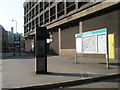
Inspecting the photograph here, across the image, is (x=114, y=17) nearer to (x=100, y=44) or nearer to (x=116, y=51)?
(x=116, y=51)

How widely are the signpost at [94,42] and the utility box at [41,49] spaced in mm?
4296

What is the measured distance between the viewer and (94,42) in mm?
12812

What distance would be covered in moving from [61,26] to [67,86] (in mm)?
23503

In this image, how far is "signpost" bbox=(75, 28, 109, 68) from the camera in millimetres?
11695

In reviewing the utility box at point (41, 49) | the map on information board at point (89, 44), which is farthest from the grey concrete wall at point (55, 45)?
the utility box at point (41, 49)

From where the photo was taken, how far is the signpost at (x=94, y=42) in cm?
1170

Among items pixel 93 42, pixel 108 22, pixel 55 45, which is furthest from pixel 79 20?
pixel 93 42

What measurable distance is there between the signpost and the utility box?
4.30m

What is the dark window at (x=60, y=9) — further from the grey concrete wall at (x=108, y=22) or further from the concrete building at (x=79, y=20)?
the grey concrete wall at (x=108, y=22)

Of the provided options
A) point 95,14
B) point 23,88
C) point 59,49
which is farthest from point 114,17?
point 59,49

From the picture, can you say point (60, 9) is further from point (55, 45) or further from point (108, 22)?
point (108, 22)

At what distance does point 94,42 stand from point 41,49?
15.3 ft

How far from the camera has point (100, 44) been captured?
12.1 meters

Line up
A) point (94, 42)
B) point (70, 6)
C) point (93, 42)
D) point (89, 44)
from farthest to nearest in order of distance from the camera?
point (70, 6) < point (89, 44) < point (93, 42) < point (94, 42)
